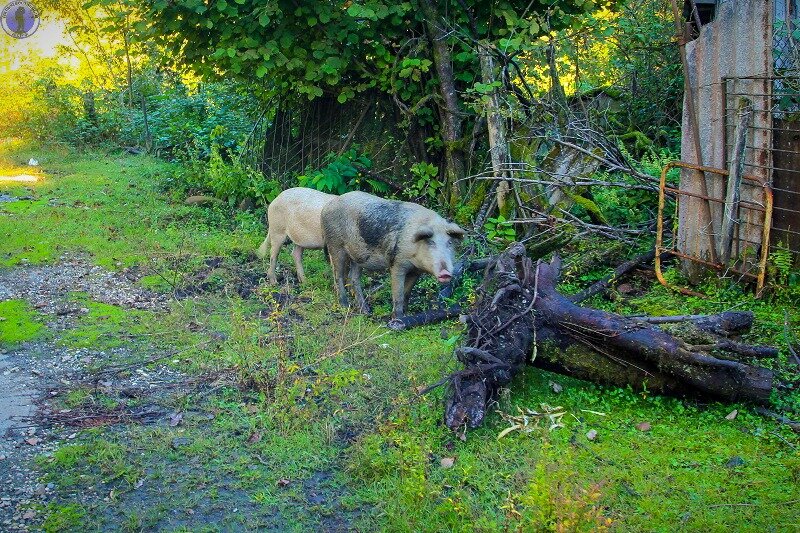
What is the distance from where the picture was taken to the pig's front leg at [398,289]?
318 inches

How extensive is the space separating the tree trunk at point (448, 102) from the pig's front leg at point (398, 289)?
2407mm

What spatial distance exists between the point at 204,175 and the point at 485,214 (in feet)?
20.0

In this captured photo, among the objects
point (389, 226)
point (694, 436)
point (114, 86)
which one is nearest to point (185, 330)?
point (389, 226)

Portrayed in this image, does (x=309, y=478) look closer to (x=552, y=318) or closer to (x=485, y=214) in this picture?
(x=552, y=318)

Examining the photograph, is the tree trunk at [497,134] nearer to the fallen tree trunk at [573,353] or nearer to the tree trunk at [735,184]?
the tree trunk at [735,184]

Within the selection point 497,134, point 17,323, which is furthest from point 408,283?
point 17,323

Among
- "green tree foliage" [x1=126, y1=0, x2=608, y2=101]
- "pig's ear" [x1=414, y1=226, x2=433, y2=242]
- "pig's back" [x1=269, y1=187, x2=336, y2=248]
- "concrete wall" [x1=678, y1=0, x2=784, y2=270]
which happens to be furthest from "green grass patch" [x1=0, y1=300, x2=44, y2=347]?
"concrete wall" [x1=678, y1=0, x2=784, y2=270]

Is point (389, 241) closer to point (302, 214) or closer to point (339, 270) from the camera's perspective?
point (339, 270)

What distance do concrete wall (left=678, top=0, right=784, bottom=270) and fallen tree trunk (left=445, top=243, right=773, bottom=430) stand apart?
80.4 inches

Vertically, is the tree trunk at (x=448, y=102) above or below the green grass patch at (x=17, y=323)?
above

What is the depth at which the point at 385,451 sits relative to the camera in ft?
16.9

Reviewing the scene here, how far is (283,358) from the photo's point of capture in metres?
6.52

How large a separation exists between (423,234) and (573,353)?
2.25 meters

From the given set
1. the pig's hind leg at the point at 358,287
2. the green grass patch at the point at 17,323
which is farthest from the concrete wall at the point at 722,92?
the green grass patch at the point at 17,323
